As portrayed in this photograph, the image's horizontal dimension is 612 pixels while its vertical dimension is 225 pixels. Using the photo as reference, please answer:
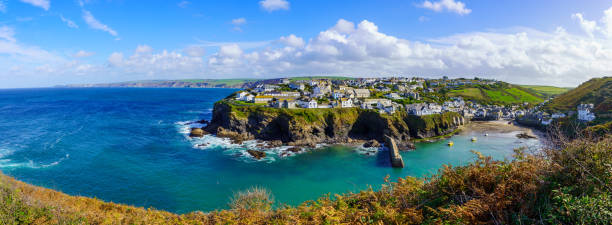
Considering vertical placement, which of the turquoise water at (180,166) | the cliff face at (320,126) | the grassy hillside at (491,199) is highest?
the grassy hillside at (491,199)

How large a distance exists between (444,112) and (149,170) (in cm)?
6216

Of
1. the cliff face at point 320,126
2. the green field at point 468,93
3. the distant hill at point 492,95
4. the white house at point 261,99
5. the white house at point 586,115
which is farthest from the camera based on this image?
the green field at point 468,93

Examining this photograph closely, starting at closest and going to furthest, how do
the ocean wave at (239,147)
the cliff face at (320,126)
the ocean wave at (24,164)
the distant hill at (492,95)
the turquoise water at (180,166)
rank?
the turquoise water at (180,166) → the ocean wave at (24,164) → the ocean wave at (239,147) → the cliff face at (320,126) → the distant hill at (492,95)

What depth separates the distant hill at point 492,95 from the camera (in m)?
99.1

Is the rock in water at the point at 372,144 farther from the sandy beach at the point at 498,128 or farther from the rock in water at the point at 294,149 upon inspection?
the sandy beach at the point at 498,128

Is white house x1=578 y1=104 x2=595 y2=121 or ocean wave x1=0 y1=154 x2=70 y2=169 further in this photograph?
white house x1=578 y1=104 x2=595 y2=121

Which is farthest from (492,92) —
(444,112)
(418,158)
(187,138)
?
(187,138)

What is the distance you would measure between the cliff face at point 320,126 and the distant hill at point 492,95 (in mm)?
60620

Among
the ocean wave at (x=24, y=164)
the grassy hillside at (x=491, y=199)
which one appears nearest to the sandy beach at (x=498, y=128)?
the grassy hillside at (x=491, y=199)

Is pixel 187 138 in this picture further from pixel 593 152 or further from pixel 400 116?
pixel 593 152

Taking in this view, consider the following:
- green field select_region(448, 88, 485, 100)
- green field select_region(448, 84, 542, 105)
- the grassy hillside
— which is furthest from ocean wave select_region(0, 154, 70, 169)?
green field select_region(448, 88, 485, 100)

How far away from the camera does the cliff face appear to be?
154 ft

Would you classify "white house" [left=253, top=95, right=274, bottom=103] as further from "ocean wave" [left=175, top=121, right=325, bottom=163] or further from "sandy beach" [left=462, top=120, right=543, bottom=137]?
"sandy beach" [left=462, top=120, right=543, bottom=137]

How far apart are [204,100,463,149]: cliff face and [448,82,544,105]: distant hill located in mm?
60620
